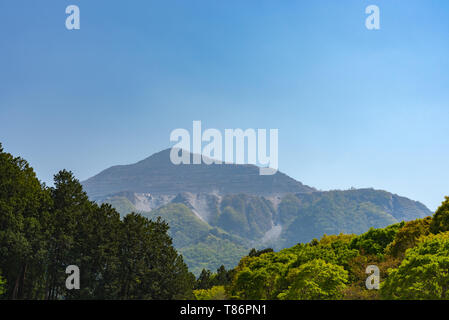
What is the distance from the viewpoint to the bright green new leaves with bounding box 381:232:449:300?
44.7m

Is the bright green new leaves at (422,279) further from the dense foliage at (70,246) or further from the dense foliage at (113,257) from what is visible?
the dense foliage at (70,246)

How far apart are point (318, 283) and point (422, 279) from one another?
44.5ft

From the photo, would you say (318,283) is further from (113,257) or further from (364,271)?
(113,257)

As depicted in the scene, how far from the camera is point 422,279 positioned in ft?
150

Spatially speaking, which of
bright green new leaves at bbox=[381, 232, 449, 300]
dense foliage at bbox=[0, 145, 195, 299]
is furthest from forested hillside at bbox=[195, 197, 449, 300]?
dense foliage at bbox=[0, 145, 195, 299]

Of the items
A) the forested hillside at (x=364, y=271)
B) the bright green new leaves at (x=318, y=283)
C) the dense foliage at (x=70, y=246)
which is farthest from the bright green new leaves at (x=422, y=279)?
the dense foliage at (x=70, y=246)

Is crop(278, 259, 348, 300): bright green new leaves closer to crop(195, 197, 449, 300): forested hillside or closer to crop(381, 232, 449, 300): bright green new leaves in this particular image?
crop(195, 197, 449, 300): forested hillside

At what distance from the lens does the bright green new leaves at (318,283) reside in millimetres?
55275

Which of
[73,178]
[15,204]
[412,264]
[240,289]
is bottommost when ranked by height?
[240,289]

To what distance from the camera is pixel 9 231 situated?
61.5 meters

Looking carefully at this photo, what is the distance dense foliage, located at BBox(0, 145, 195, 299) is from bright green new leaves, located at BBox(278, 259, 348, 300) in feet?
85.2
